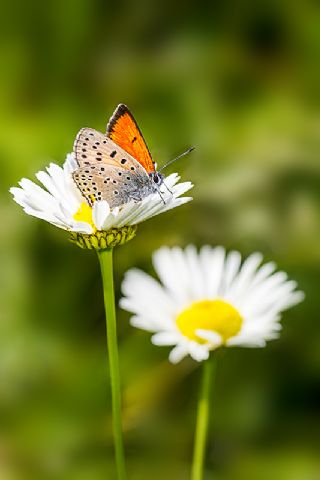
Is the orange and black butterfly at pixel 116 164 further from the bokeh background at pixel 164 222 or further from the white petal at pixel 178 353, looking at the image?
the bokeh background at pixel 164 222

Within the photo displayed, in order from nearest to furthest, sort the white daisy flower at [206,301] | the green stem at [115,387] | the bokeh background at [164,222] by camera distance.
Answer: the green stem at [115,387] → the white daisy flower at [206,301] → the bokeh background at [164,222]

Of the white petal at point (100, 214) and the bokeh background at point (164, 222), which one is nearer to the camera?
the white petal at point (100, 214)

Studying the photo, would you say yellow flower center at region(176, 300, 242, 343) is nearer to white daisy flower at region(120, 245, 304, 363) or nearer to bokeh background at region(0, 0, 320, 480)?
white daisy flower at region(120, 245, 304, 363)

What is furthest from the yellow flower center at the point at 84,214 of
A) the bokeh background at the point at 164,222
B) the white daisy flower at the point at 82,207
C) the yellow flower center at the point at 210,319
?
the bokeh background at the point at 164,222

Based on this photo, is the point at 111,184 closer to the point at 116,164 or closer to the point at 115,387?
the point at 116,164

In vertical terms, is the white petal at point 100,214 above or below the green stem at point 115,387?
above

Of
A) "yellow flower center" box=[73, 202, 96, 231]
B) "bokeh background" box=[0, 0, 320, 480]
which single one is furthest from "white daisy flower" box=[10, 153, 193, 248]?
"bokeh background" box=[0, 0, 320, 480]

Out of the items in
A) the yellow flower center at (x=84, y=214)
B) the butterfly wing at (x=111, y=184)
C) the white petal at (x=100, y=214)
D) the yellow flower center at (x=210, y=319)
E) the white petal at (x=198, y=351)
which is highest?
the butterfly wing at (x=111, y=184)
